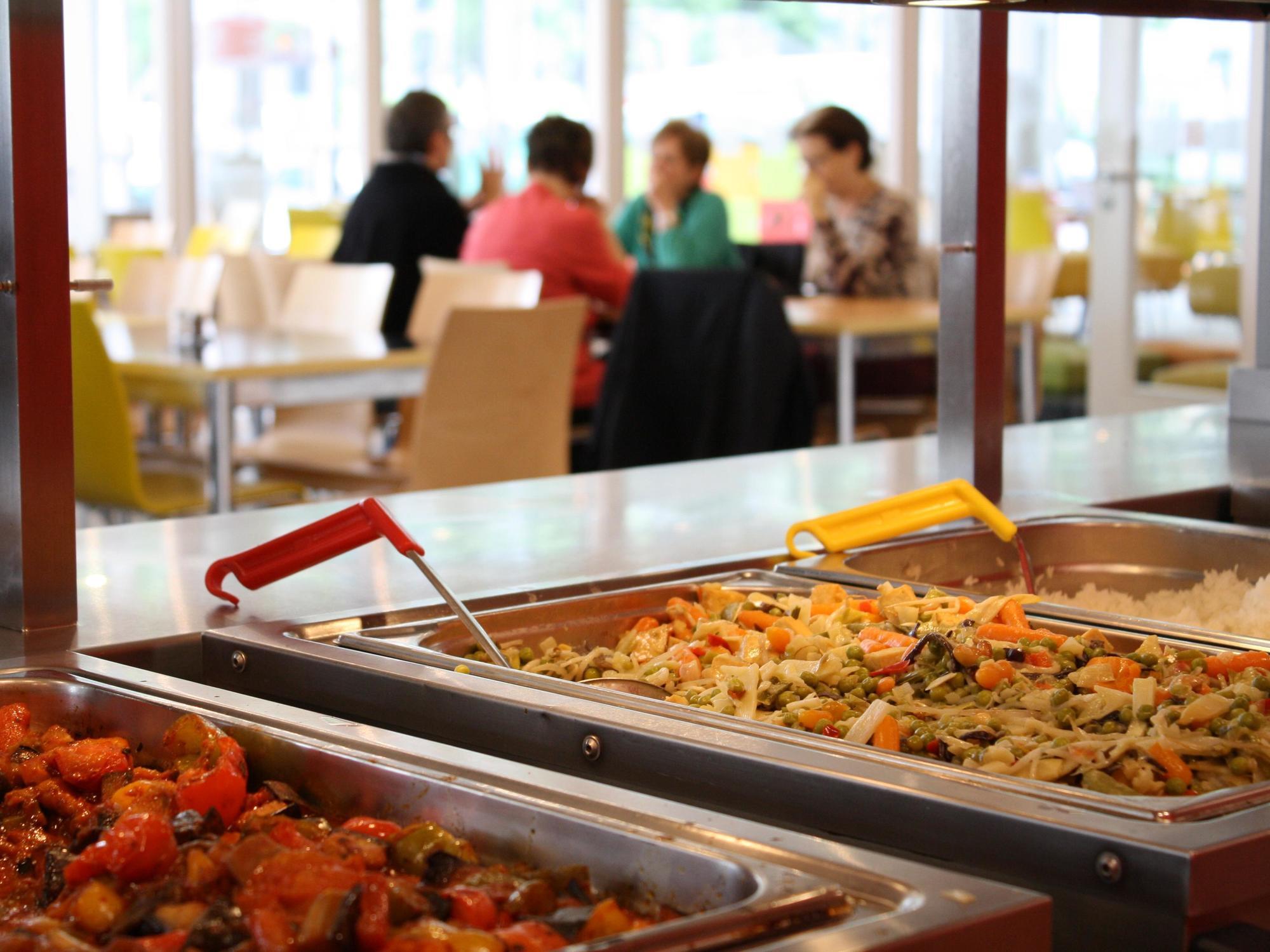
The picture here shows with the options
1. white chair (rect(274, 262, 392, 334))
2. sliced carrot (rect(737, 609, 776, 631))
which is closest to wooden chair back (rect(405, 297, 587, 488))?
white chair (rect(274, 262, 392, 334))

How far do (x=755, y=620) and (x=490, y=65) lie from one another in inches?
311

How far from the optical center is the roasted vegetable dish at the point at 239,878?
676 millimetres

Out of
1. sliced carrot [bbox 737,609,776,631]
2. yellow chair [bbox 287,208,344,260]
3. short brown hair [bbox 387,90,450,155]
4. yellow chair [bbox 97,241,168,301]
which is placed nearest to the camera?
sliced carrot [bbox 737,609,776,631]

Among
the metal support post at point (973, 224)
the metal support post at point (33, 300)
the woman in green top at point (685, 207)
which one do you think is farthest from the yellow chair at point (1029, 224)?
the metal support post at point (33, 300)

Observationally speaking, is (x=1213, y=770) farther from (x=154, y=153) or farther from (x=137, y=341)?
(x=154, y=153)

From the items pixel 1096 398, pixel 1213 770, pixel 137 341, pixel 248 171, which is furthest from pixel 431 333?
pixel 248 171

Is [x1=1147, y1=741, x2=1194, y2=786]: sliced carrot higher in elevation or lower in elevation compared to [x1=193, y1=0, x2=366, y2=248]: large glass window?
lower

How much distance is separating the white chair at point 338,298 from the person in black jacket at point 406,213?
281 mm

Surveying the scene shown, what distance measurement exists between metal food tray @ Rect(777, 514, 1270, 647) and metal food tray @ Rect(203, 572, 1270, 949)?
337 mm

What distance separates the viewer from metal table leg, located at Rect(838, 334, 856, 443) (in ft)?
14.9

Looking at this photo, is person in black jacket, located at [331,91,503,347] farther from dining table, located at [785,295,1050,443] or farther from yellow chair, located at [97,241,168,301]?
yellow chair, located at [97,241,168,301]

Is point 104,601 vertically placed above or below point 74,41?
below

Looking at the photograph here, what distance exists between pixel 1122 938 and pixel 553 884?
27 cm

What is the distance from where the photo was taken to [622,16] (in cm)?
880
